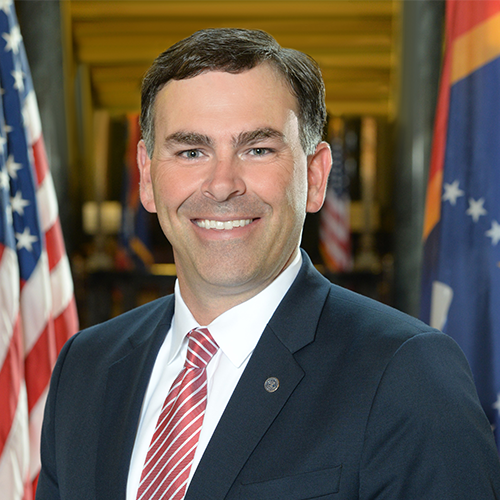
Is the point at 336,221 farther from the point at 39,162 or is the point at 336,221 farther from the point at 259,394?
the point at 259,394

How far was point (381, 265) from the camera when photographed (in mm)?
7680

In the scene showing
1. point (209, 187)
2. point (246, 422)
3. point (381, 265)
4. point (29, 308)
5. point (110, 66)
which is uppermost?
point (110, 66)

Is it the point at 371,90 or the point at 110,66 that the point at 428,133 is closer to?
the point at 371,90

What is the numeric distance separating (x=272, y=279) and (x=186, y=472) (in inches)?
16.2

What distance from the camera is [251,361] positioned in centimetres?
126

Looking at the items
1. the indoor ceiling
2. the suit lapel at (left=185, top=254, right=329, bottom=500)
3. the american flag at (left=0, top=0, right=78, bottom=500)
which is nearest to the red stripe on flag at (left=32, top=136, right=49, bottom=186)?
the american flag at (left=0, top=0, right=78, bottom=500)

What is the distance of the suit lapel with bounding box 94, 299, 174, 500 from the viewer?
1304 mm

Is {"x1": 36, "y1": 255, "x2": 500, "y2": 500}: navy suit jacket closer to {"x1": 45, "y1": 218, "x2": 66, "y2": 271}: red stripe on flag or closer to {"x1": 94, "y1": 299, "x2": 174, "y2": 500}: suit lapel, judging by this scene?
{"x1": 94, "y1": 299, "x2": 174, "y2": 500}: suit lapel

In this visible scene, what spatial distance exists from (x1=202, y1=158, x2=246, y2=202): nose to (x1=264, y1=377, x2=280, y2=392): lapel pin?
354 mm

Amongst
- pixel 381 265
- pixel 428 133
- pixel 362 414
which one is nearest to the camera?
pixel 362 414

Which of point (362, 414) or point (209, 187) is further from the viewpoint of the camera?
point (209, 187)

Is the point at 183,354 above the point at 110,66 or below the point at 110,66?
below

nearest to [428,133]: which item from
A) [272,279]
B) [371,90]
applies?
[272,279]

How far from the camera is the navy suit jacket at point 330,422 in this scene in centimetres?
105
